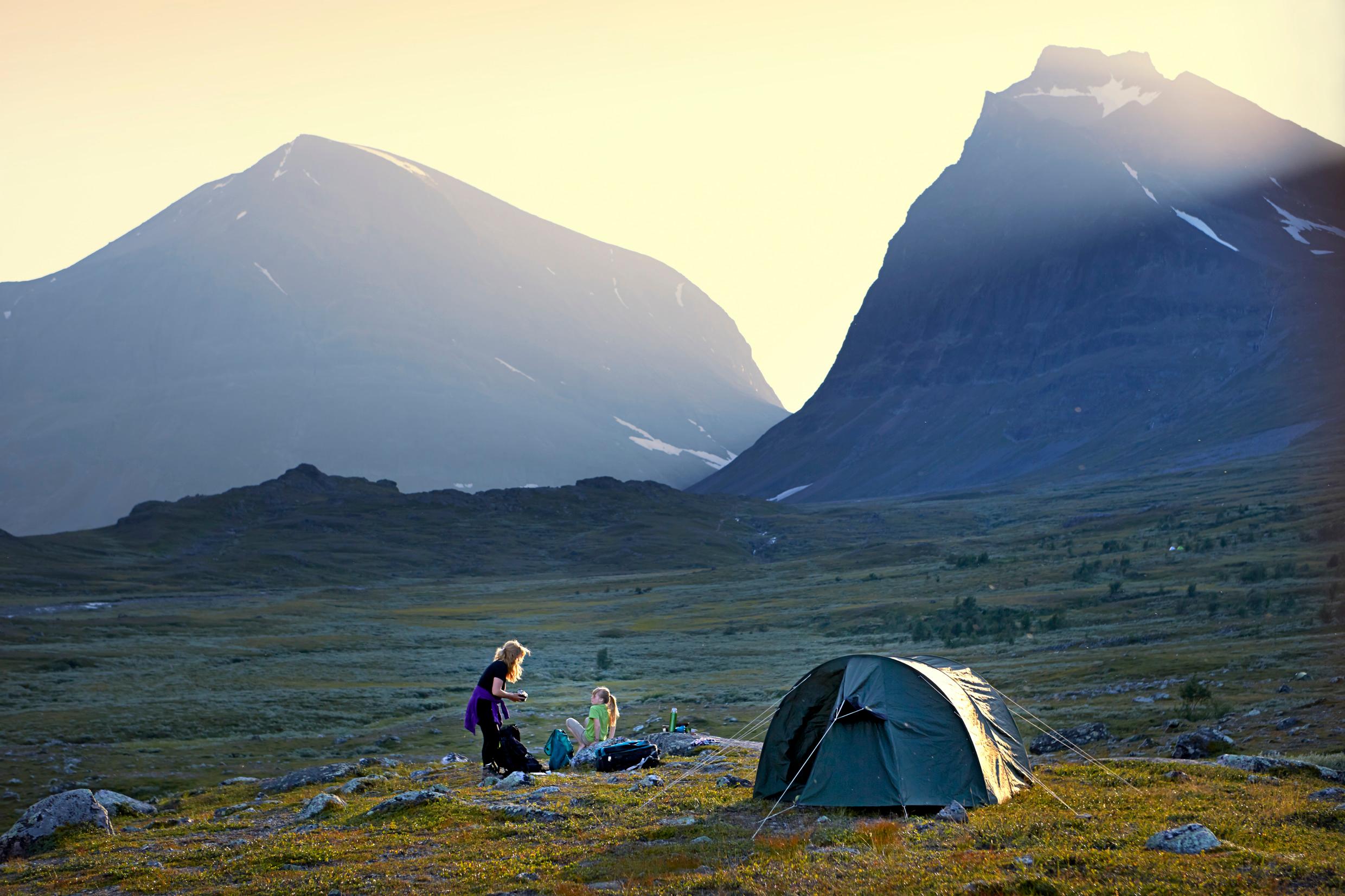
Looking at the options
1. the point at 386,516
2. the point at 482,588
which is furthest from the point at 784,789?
the point at 386,516

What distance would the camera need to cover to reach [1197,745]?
850 inches

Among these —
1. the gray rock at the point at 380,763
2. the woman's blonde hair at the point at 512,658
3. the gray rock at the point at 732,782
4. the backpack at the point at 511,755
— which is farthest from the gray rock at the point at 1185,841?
the gray rock at the point at 380,763

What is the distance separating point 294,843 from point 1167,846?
1224 cm

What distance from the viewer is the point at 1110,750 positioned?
2381cm

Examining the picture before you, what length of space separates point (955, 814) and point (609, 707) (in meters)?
11.2

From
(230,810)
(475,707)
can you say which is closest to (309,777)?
(230,810)

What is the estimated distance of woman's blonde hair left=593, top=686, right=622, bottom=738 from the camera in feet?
81.3

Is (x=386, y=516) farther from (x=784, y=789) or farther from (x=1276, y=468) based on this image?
(x=784, y=789)

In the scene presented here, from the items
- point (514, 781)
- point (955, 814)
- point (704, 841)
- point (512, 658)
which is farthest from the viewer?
point (514, 781)

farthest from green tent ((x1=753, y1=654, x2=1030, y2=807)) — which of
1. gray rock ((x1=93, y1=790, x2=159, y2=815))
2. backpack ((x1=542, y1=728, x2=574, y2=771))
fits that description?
gray rock ((x1=93, y1=790, x2=159, y2=815))

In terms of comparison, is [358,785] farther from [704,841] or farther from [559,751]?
[704,841]

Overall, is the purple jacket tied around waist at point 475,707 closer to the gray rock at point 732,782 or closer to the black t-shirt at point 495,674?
the black t-shirt at point 495,674

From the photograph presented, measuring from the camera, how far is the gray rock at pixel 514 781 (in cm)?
2047

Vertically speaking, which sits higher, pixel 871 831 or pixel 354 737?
pixel 871 831
